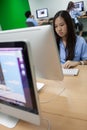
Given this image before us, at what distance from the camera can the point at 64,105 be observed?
3.46ft

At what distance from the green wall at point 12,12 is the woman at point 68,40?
6015mm

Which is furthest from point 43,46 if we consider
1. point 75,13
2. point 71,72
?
point 75,13

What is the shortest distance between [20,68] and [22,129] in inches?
14.4

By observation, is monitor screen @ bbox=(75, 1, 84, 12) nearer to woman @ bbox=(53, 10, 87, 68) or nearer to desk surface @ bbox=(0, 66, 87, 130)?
woman @ bbox=(53, 10, 87, 68)

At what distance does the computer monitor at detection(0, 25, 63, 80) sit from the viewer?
1.00m

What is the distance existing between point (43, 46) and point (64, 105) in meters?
0.35

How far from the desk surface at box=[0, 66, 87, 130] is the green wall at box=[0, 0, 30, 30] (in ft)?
21.7

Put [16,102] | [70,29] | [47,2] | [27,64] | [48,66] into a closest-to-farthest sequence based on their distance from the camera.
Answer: [27,64] → [16,102] → [48,66] → [70,29] → [47,2]

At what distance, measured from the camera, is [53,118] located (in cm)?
96

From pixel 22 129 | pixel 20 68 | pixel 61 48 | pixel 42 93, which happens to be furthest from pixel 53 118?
pixel 61 48

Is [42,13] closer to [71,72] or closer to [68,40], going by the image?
[68,40]

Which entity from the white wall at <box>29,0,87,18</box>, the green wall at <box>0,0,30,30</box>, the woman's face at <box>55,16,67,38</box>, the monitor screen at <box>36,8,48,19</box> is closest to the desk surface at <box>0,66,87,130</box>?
the woman's face at <box>55,16,67,38</box>

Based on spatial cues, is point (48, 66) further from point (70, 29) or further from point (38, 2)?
point (38, 2)

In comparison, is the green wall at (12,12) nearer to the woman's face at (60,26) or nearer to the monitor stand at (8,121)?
the woman's face at (60,26)
